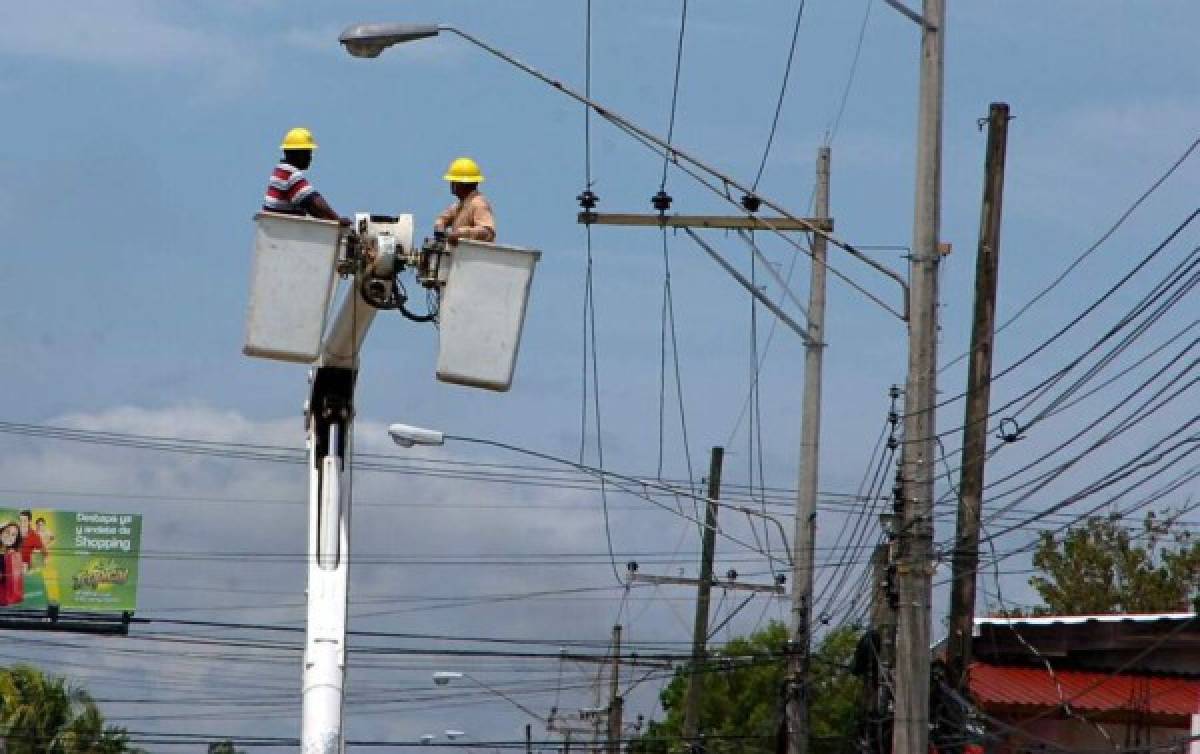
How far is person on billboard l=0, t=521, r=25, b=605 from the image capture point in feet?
269

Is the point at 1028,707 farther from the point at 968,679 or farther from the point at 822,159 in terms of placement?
the point at 822,159

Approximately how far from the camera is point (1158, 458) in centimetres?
2025

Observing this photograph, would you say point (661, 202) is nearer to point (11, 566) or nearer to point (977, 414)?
point (977, 414)

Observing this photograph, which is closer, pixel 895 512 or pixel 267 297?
pixel 267 297

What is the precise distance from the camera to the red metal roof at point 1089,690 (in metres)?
29.2

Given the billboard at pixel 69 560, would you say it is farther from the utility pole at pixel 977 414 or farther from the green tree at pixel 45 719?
the utility pole at pixel 977 414

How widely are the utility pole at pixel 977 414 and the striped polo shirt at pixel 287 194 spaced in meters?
10.7

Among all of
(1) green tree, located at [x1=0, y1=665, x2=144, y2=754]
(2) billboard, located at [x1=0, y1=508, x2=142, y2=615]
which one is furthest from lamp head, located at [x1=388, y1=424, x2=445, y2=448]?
(2) billboard, located at [x1=0, y1=508, x2=142, y2=615]

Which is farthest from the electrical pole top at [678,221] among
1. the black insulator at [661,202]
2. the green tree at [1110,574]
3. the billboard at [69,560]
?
the billboard at [69,560]

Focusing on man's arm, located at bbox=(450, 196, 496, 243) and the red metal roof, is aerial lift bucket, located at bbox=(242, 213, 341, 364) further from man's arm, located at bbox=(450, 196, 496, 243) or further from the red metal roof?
the red metal roof

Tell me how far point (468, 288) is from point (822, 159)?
17.5m

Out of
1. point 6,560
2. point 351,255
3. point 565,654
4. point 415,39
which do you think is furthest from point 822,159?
point 6,560

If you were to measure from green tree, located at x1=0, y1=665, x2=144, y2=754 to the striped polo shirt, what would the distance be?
4432 centimetres

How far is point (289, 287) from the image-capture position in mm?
15359
